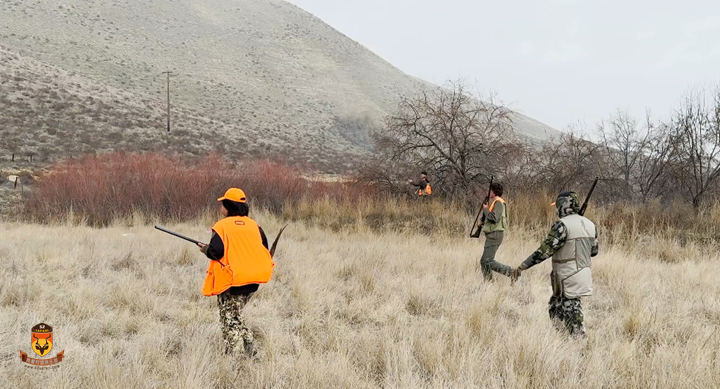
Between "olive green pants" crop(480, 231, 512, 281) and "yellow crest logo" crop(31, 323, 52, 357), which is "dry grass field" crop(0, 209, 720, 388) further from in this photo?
"olive green pants" crop(480, 231, 512, 281)

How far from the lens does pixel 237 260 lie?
3.60 m

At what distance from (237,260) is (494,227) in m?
4.11

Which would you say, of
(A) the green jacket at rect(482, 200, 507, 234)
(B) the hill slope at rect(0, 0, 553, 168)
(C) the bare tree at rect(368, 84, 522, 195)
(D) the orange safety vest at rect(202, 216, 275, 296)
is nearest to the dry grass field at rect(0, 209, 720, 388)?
(D) the orange safety vest at rect(202, 216, 275, 296)

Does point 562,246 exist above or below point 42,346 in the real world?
above

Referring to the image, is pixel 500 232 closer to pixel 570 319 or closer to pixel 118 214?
pixel 570 319

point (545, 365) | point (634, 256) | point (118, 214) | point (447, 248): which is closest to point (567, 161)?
point (634, 256)

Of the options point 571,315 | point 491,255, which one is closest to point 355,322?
point 571,315

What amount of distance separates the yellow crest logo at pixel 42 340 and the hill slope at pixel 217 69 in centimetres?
2528

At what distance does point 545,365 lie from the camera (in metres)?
3.36

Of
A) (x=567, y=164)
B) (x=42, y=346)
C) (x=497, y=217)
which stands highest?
(x=567, y=164)

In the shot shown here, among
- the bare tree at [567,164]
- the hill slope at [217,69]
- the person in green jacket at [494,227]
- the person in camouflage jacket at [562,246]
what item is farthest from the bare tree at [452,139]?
the hill slope at [217,69]

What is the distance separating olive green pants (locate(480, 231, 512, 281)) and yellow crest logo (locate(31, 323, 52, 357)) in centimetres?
526

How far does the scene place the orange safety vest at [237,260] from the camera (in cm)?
357

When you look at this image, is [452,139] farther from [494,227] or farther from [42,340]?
[42,340]
